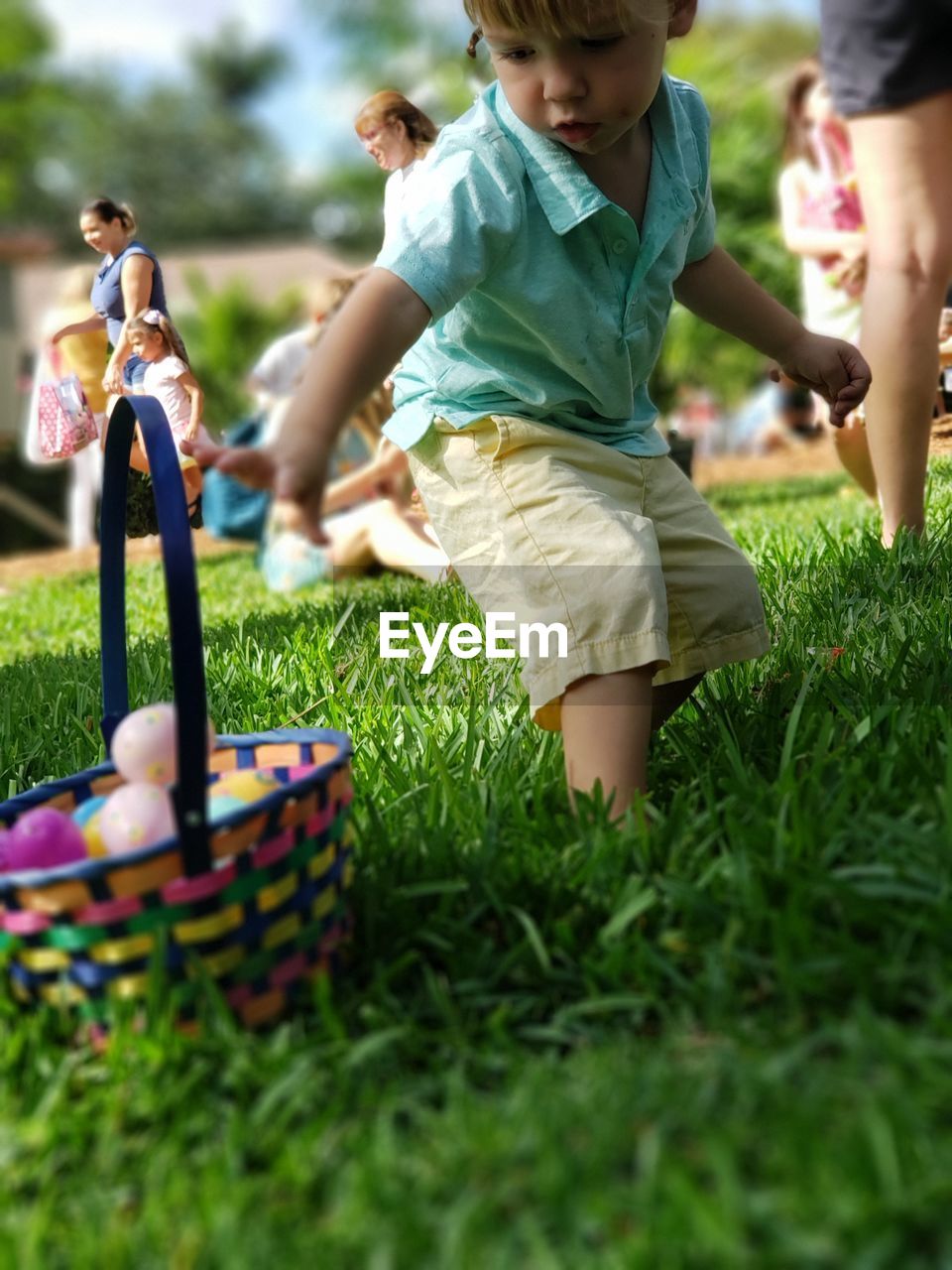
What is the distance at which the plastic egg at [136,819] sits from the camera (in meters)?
1.54

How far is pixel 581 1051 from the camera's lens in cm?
133

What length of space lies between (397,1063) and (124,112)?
76.4 meters

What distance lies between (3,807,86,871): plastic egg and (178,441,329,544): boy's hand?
0.49 metres

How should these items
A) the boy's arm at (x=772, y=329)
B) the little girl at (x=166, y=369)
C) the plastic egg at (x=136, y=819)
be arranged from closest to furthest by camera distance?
1. the plastic egg at (x=136, y=819)
2. the little girl at (x=166, y=369)
3. the boy's arm at (x=772, y=329)

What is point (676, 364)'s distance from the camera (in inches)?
427

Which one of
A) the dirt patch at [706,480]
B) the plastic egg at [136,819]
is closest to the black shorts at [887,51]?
the plastic egg at [136,819]

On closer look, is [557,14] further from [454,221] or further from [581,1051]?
[581,1051]

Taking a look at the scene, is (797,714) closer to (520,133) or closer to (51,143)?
(520,133)

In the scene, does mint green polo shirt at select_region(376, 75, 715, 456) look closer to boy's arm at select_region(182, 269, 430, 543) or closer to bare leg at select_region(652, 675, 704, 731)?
boy's arm at select_region(182, 269, 430, 543)

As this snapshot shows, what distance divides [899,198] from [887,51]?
0.31 metres

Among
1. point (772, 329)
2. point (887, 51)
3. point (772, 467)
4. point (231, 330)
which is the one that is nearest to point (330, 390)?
point (772, 329)

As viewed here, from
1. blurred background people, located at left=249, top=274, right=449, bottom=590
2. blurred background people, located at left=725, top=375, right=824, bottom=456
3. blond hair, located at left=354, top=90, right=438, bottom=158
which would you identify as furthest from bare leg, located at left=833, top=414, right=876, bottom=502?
blurred background people, located at left=725, top=375, right=824, bottom=456

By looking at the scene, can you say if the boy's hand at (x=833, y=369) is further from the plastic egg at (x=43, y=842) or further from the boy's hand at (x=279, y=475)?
the plastic egg at (x=43, y=842)

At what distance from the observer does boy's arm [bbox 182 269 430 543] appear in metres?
1.44
